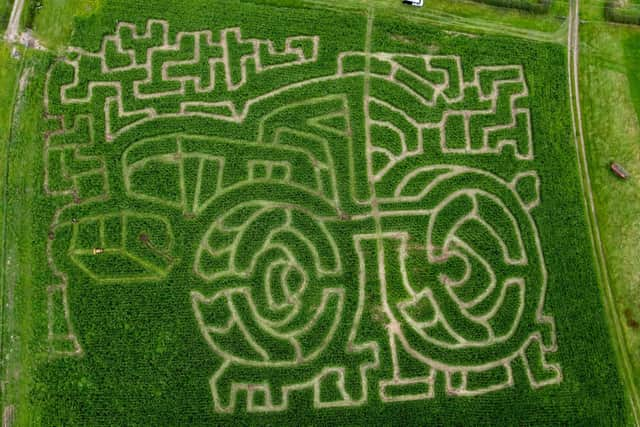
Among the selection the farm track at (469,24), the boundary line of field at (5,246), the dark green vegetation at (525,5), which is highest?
the dark green vegetation at (525,5)

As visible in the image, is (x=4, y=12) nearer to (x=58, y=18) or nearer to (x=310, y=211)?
(x=58, y=18)

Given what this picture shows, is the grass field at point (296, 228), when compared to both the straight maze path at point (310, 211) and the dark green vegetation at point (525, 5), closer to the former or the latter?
the straight maze path at point (310, 211)

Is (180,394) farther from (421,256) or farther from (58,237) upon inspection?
(421,256)

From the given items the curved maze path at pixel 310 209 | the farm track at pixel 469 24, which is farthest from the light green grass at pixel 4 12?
the farm track at pixel 469 24

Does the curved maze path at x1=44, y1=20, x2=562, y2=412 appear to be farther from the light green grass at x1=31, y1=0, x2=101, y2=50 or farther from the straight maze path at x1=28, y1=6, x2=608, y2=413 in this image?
the light green grass at x1=31, y1=0, x2=101, y2=50

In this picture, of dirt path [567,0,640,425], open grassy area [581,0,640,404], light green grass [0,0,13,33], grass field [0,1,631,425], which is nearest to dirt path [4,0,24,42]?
light green grass [0,0,13,33]

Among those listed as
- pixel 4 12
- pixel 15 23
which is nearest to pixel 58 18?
pixel 15 23
